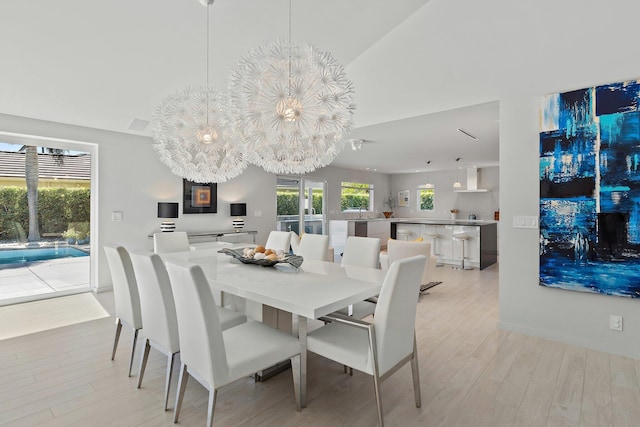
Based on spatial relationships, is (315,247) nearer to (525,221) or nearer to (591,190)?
(525,221)

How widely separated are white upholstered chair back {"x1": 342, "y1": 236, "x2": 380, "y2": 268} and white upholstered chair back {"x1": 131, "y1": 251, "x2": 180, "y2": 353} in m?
1.65

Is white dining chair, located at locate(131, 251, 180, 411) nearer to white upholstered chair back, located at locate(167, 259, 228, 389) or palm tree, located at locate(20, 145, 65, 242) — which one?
white upholstered chair back, located at locate(167, 259, 228, 389)

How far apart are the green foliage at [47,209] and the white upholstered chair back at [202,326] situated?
4.04 metres

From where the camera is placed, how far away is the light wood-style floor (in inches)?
79.1

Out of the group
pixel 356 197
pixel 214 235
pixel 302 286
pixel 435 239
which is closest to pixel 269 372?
pixel 302 286

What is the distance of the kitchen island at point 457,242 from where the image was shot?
21.8 ft

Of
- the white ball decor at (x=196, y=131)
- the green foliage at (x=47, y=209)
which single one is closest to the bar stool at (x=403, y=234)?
the white ball decor at (x=196, y=131)

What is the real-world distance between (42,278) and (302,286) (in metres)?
4.46

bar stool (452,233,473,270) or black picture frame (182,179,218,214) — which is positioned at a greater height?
black picture frame (182,179,218,214)

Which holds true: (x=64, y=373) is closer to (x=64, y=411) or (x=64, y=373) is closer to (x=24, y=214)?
(x=64, y=411)

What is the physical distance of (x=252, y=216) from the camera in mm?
6934

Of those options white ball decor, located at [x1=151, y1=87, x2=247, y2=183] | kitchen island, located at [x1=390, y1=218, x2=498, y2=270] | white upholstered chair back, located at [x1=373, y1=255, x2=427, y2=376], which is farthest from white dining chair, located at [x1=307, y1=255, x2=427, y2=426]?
kitchen island, located at [x1=390, y1=218, x2=498, y2=270]

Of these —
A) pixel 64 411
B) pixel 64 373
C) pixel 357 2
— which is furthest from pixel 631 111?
pixel 64 373

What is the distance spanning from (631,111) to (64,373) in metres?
4.98
